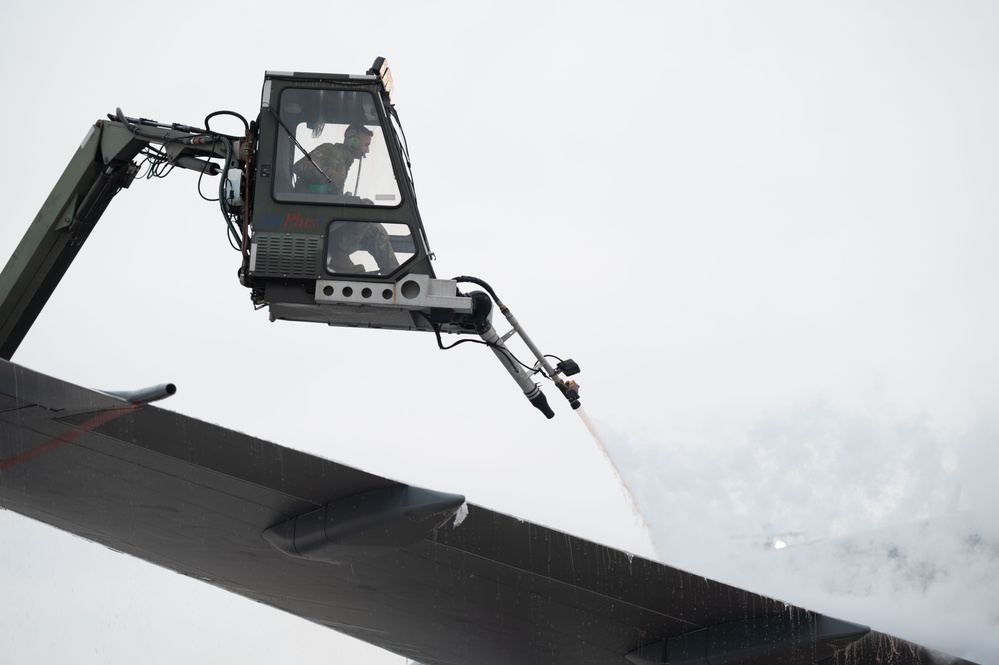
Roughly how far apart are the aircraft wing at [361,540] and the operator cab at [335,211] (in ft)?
6.24

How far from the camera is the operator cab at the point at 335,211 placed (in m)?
8.06

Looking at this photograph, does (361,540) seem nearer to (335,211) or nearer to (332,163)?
(335,211)

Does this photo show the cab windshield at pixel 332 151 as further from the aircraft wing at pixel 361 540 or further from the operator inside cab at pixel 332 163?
the aircraft wing at pixel 361 540

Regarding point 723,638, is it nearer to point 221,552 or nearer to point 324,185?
point 221,552

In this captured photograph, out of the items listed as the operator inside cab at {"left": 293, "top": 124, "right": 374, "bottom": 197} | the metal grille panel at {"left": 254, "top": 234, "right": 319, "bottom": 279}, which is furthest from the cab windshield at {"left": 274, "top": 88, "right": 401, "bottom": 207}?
the metal grille panel at {"left": 254, "top": 234, "right": 319, "bottom": 279}

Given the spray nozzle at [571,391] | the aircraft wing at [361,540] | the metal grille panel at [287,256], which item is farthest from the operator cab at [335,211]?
the aircraft wing at [361,540]

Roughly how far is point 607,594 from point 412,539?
1326 mm

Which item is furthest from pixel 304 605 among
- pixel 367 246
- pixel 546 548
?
pixel 546 548

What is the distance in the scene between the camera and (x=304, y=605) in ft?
30.0

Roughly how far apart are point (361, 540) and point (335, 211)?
2946 mm

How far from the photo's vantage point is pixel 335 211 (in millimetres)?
8141

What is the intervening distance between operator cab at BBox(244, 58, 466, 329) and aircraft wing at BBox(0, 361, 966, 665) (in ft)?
6.24

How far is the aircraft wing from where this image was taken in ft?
19.1

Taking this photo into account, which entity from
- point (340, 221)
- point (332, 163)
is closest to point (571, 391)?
point (340, 221)
